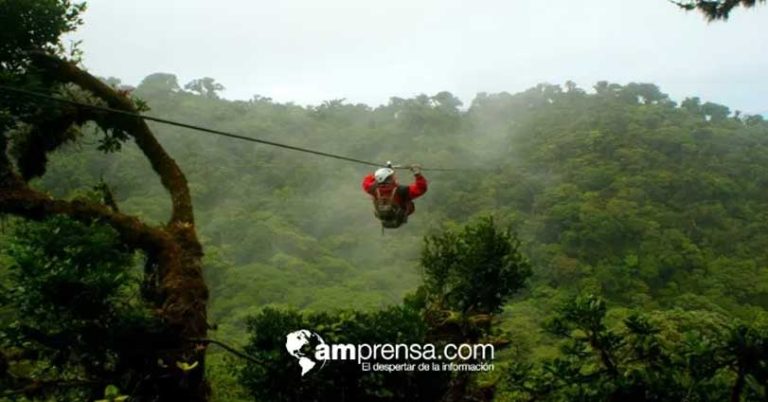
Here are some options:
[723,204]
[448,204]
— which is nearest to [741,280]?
[723,204]

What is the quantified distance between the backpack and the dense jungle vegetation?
1023 mm

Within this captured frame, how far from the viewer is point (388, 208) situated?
757 cm

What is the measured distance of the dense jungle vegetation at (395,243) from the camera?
182 inches

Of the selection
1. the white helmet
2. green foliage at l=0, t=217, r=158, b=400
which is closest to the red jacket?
the white helmet

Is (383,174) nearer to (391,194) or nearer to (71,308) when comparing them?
(391,194)

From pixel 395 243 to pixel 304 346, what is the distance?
34439mm

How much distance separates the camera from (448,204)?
138ft

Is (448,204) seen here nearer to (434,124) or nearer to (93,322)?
(434,124)

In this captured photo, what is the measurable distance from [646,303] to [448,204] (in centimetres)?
1663

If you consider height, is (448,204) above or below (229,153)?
below

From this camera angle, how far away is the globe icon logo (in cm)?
598

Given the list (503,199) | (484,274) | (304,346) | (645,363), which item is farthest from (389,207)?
(503,199)

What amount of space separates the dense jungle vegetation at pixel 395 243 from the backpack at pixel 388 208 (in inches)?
40.3

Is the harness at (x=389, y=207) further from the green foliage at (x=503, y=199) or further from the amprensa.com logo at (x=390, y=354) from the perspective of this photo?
the green foliage at (x=503, y=199)
